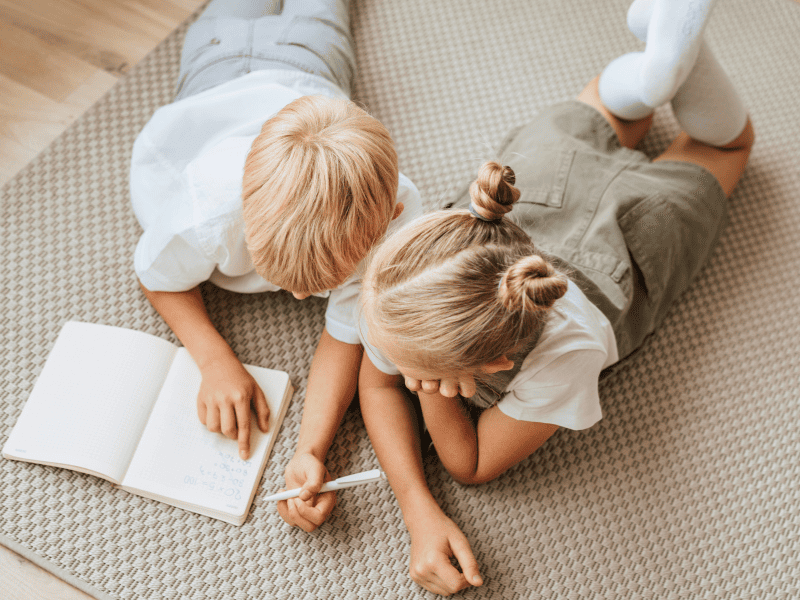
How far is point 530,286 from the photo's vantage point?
1.30 feet

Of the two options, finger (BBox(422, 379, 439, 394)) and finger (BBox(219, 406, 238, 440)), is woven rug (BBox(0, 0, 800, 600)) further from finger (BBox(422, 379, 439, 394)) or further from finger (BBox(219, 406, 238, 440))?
finger (BBox(422, 379, 439, 394))

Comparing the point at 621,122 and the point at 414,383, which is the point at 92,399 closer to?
the point at 414,383

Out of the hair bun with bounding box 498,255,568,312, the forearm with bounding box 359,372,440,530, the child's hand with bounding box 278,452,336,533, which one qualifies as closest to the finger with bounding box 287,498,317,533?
the child's hand with bounding box 278,452,336,533

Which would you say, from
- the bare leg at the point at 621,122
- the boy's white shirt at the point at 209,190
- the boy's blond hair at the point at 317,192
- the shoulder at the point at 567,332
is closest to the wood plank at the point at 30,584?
the boy's white shirt at the point at 209,190

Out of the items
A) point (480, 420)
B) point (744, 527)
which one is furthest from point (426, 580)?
point (744, 527)

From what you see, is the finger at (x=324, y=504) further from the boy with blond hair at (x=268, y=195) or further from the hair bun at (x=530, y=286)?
the hair bun at (x=530, y=286)

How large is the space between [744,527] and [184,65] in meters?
0.97

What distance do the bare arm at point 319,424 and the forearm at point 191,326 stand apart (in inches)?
4.7

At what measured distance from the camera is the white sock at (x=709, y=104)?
759 mm

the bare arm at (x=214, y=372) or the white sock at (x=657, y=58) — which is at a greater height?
the white sock at (x=657, y=58)

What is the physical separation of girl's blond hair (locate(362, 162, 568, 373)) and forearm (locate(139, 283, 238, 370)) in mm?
333

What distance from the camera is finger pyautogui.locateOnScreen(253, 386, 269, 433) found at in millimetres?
714

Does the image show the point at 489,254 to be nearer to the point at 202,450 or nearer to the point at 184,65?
the point at 202,450

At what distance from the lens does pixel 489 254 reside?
0.44 m
